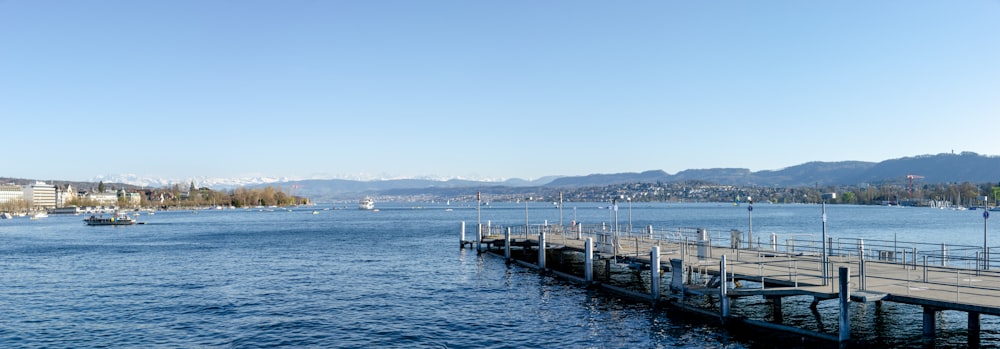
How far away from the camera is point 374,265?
59.2 metres

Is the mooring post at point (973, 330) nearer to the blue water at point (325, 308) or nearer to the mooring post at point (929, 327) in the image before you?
the mooring post at point (929, 327)

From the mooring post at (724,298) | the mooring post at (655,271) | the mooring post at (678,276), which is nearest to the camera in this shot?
the mooring post at (724,298)

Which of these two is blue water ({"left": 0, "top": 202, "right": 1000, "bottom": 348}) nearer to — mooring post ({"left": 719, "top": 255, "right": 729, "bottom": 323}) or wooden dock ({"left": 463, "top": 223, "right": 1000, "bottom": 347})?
mooring post ({"left": 719, "top": 255, "right": 729, "bottom": 323})

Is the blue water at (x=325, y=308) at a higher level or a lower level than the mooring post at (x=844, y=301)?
lower

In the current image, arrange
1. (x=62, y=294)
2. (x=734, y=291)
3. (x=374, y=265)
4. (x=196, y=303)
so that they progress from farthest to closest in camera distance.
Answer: (x=374, y=265) → (x=62, y=294) → (x=196, y=303) → (x=734, y=291)

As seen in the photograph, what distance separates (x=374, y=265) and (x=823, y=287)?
1542 inches

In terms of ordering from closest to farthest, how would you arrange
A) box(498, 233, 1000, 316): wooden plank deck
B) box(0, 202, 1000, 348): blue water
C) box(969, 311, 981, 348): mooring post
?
box(498, 233, 1000, 316): wooden plank deck → box(969, 311, 981, 348): mooring post → box(0, 202, 1000, 348): blue water

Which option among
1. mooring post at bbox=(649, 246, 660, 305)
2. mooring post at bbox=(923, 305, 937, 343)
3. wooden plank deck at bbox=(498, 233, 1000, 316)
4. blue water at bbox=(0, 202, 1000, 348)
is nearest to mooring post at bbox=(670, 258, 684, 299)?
mooring post at bbox=(649, 246, 660, 305)

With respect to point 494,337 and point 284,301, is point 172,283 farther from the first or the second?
point 494,337

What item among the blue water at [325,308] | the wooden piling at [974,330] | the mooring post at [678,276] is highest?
the mooring post at [678,276]

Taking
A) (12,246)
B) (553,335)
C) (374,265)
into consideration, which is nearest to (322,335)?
(553,335)

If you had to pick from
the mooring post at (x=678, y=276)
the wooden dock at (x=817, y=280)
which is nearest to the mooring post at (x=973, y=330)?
the wooden dock at (x=817, y=280)

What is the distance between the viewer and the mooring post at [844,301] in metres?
23.8

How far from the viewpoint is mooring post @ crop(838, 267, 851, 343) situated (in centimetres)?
2375
